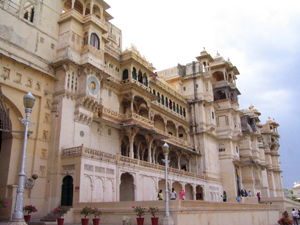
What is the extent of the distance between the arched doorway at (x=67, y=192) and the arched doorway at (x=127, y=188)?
6448 millimetres

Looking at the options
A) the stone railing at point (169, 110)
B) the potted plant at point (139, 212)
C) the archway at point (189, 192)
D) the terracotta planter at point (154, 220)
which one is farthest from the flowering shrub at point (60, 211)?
the archway at point (189, 192)

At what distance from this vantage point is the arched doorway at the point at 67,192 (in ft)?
78.5

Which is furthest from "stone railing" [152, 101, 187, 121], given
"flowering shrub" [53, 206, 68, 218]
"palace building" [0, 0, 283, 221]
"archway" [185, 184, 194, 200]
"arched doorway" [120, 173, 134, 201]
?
"flowering shrub" [53, 206, 68, 218]

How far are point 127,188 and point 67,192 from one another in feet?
22.2

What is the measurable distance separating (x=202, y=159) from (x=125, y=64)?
2099 centimetres

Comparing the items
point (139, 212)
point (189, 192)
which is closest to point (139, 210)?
point (139, 212)

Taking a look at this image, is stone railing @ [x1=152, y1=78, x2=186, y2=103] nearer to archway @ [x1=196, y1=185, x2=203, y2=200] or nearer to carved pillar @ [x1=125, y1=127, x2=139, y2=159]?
carved pillar @ [x1=125, y1=127, x2=139, y2=159]

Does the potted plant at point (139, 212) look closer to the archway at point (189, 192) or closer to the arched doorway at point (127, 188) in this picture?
the arched doorway at point (127, 188)

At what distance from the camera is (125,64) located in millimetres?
34781

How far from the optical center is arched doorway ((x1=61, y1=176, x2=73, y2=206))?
23.9 meters

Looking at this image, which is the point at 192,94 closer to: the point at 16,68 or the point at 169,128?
the point at 169,128

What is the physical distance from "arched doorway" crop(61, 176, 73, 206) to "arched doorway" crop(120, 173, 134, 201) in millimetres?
6448

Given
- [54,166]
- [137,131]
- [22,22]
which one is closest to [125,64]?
[137,131]

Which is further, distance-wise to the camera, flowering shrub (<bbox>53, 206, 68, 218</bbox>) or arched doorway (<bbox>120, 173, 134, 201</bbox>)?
arched doorway (<bbox>120, 173, 134, 201</bbox>)
